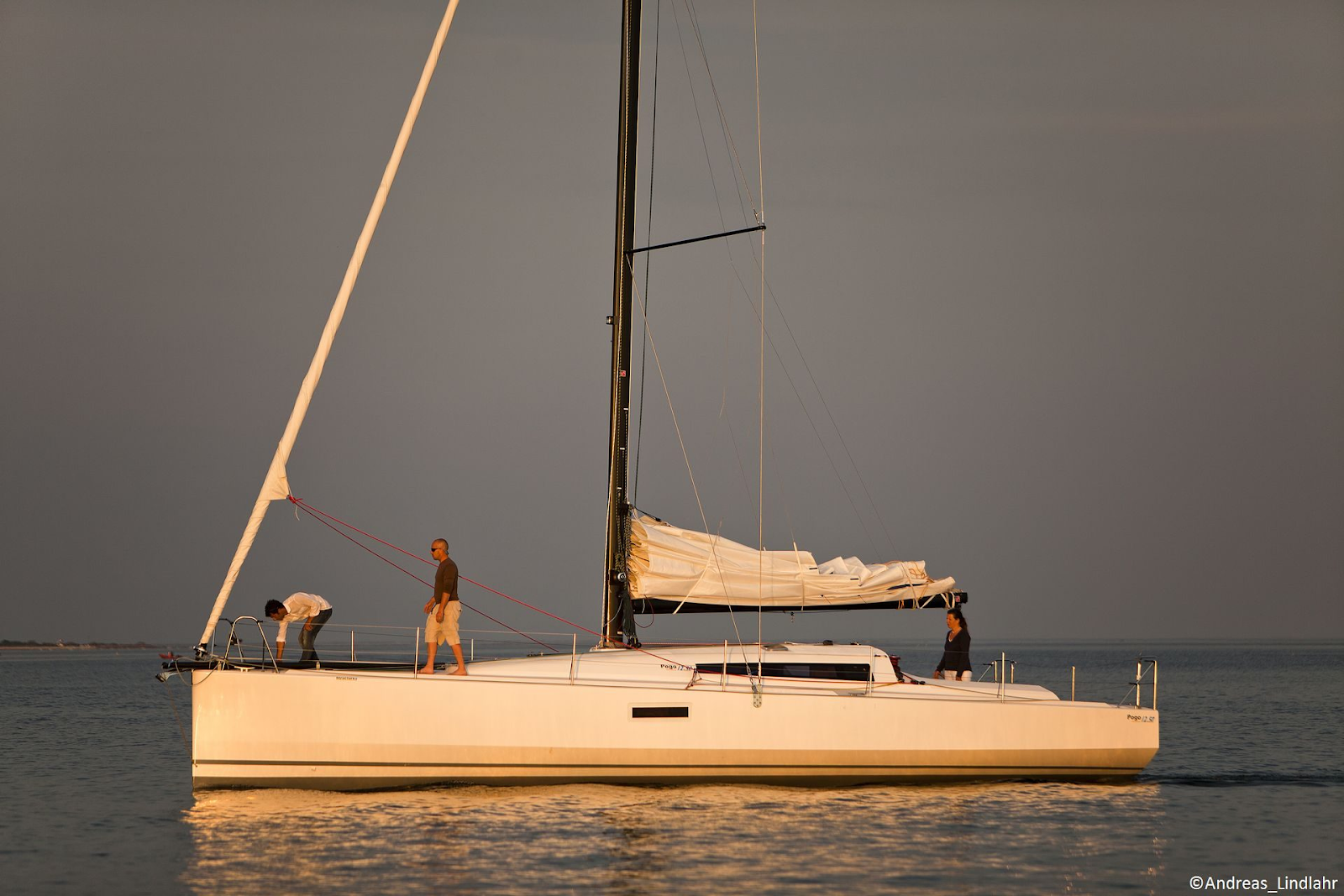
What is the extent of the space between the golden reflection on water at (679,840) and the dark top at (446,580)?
2140mm

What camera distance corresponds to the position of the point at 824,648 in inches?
607

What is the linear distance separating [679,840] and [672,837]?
0.42 ft

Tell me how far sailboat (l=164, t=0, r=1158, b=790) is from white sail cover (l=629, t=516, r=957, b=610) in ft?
0.07

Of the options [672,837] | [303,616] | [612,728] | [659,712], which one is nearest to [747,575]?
[659,712]

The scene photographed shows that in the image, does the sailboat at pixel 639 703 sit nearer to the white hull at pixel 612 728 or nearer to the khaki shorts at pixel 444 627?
the white hull at pixel 612 728

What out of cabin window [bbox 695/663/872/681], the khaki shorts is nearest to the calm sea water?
cabin window [bbox 695/663/872/681]

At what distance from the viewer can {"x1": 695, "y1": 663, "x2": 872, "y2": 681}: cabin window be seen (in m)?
14.8

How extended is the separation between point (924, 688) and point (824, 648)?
1.23 metres

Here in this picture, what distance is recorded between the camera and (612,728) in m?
13.9

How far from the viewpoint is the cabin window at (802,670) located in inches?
583

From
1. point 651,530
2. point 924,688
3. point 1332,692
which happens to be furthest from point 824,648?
point 1332,692

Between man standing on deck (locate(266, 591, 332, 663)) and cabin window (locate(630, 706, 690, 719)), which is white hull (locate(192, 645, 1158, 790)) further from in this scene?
man standing on deck (locate(266, 591, 332, 663))

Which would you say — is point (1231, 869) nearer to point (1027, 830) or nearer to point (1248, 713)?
point (1027, 830)

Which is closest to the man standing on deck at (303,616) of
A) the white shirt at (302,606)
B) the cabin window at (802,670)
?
the white shirt at (302,606)
